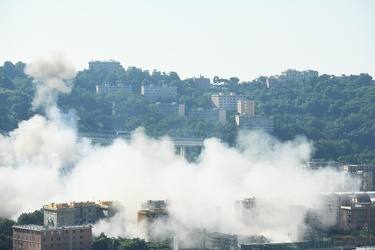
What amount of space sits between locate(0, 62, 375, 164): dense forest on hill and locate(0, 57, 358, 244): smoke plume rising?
11018 millimetres

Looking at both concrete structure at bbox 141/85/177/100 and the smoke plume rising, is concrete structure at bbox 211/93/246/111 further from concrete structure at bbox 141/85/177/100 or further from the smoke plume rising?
the smoke plume rising

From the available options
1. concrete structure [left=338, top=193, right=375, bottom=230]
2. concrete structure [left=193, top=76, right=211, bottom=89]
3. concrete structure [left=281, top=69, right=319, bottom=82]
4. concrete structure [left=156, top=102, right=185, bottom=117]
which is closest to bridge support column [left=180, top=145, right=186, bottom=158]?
concrete structure [left=156, top=102, right=185, bottom=117]

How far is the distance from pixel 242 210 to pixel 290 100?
63665mm

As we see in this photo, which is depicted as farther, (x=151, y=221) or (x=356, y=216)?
(x=356, y=216)

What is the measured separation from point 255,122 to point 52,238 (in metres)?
58.6

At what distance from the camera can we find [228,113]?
11769cm

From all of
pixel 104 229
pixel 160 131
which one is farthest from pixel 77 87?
pixel 104 229

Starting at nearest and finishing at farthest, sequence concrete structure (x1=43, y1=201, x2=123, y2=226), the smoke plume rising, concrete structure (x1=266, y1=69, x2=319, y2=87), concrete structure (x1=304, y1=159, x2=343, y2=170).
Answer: concrete structure (x1=43, y1=201, x2=123, y2=226) < the smoke plume rising < concrete structure (x1=304, y1=159, x2=343, y2=170) < concrete structure (x1=266, y1=69, x2=319, y2=87)

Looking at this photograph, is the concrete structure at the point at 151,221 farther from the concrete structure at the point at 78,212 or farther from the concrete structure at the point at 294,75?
the concrete structure at the point at 294,75

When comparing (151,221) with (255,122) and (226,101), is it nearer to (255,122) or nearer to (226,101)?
(255,122)

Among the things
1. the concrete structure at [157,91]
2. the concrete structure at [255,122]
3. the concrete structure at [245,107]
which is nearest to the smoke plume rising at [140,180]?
the concrete structure at [255,122]

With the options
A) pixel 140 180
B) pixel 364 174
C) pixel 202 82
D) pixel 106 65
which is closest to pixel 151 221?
pixel 140 180

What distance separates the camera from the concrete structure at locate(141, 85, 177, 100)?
12451 cm

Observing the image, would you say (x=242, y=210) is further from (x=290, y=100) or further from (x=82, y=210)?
(x=290, y=100)
